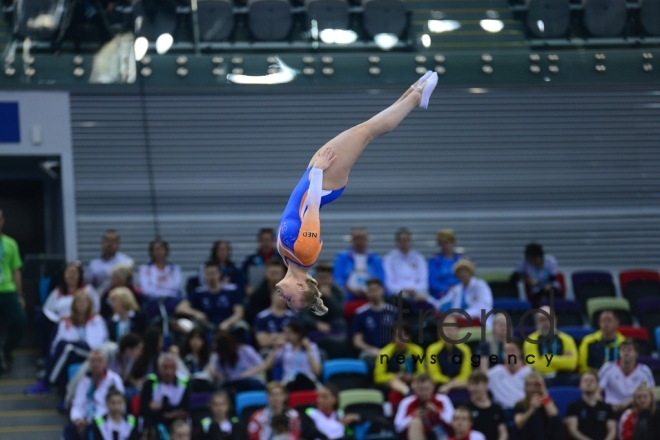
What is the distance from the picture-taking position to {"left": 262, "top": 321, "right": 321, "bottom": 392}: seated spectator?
9.79 metres

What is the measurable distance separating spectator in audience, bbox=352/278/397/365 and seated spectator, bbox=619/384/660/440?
224 centimetres

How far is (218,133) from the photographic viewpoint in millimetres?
13117

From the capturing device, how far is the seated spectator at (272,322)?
10203 millimetres

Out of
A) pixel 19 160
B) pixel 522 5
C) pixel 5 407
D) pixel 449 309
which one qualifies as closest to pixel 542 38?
pixel 522 5

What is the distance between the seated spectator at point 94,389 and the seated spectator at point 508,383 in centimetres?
326

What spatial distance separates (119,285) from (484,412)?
369cm

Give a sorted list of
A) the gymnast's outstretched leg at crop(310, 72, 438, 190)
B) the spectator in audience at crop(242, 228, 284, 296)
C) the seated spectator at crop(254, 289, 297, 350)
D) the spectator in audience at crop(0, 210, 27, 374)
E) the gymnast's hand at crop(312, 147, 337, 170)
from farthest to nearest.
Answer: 1. the spectator in audience at crop(242, 228, 284, 296)
2. the spectator in audience at crop(0, 210, 27, 374)
3. the seated spectator at crop(254, 289, 297, 350)
4. the gymnast's outstretched leg at crop(310, 72, 438, 190)
5. the gymnast's hand at crop(312, 147, 337, 170)

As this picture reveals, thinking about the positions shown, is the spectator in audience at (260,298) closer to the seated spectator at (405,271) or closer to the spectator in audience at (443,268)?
the seated spectator at (405,271)

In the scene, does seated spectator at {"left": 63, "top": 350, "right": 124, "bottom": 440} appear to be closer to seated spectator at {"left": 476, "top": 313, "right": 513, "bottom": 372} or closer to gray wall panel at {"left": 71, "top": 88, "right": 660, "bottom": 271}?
seated spectator at {"left": 476, "top": 313, "right": 513, "bottom": 372}

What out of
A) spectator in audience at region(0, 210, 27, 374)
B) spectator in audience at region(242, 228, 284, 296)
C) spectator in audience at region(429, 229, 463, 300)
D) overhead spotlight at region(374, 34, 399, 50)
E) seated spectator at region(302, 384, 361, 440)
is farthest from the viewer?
overhead spotlight at region(374, 34, 399, 50)

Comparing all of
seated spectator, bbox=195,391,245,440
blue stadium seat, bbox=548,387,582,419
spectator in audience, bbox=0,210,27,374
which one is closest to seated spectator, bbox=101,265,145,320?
spectator in audience, bbox=0,210,27,374

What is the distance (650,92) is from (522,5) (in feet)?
7.29

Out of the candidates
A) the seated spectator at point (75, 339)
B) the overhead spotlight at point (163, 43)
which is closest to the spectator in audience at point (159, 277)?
the seated spectator at point (75, 339)

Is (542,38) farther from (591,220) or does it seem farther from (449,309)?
(449,309)
